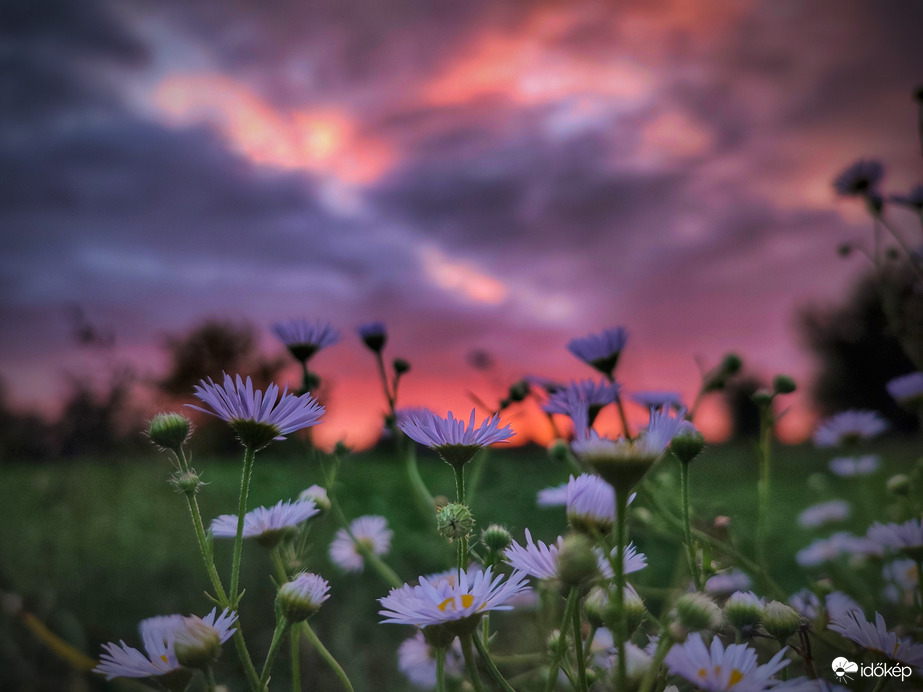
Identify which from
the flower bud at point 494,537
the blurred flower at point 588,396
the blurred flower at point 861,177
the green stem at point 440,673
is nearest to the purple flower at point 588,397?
the blurred flower at point 588,396

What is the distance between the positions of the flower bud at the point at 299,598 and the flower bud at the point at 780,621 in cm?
30

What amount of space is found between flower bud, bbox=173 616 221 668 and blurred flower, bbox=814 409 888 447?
1.26 m

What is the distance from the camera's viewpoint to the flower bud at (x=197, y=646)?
37 centimetres

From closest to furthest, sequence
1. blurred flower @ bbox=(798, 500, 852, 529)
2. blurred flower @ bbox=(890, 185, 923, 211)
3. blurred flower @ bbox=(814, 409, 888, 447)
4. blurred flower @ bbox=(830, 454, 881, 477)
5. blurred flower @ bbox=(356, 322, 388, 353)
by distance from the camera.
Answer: blurred flower @ bbox=(356, 322, 388, 353) < blurred flower @ bbox=(890, 185, 923, 211) < blurred flower @ bbox=(814, 409, 888, 447) < blurred flower @ bbox=(830, 454, 881, 477) < blurred flower @ bbox=(798, 500, 852, 529)

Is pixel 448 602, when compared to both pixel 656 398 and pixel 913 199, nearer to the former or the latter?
pixel 656 398

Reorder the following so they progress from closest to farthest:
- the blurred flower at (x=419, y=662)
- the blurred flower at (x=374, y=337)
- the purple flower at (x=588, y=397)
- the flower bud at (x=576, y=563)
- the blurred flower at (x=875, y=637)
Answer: the flower bud at (x=576, y=563) < the blurred flower at (x=875, y=637) < the purple flower at (x=588, y=397) < the blurred flower at (x=419, y=662) < the blurred flower at (x=374, y=337)

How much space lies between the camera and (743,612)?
1.45ft

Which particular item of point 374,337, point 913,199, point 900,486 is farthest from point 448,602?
point 913,199

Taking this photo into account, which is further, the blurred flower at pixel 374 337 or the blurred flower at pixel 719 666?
the blurred flower at pixel 374 337

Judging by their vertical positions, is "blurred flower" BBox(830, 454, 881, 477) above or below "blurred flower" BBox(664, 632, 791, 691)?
above

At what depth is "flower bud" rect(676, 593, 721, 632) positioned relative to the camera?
36 centimetres

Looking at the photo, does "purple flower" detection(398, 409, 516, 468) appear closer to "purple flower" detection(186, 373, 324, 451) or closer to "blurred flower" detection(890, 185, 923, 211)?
"purple flower" detection(186, 373, 324, 451)

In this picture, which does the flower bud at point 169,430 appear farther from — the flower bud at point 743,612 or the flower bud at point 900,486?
the flower bud at point 900,486

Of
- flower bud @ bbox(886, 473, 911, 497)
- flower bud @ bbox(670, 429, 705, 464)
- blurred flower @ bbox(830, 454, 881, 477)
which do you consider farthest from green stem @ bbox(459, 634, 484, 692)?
blurred flower @ bbox(830, 454, 881, 477)
